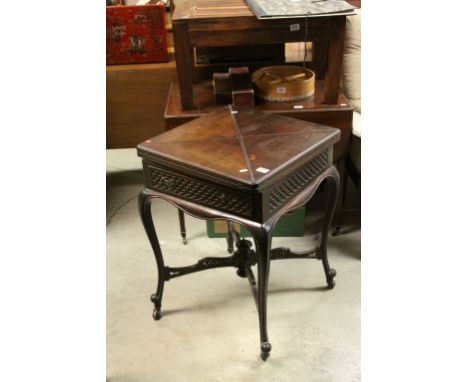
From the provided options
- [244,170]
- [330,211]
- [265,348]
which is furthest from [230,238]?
[244,170]

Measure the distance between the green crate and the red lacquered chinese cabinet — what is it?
2.94ft

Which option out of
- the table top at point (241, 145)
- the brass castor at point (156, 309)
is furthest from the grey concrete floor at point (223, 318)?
the table top at point (241, 145)

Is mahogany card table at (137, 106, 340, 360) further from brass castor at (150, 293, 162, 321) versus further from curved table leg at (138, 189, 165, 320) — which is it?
brass castor at (150, 293, 162, 321)

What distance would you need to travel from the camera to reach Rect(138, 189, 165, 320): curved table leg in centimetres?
158

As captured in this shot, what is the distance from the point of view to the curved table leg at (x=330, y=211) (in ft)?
5.61

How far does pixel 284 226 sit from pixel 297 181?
85 centimetres

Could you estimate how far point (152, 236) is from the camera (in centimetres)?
171

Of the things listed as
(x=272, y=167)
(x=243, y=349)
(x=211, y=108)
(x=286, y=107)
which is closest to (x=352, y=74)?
(x=286, y=107)

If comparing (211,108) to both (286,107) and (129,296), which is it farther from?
(129,296)

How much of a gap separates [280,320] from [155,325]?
0.49 metres

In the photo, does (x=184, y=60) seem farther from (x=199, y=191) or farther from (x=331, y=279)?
(x=331, y=279)

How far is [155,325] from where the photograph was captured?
1.85 metres

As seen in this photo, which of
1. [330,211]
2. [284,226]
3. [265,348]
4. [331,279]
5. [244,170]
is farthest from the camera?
[284,226]

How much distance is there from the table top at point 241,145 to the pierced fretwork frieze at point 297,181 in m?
0.05
